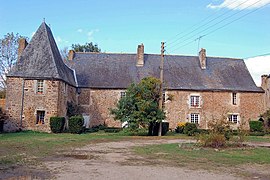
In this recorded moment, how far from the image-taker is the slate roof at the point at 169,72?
99.3ft

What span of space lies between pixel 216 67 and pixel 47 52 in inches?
723

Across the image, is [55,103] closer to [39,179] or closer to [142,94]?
[142,94]

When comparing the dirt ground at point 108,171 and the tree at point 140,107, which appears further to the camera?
the tree at point 140,107

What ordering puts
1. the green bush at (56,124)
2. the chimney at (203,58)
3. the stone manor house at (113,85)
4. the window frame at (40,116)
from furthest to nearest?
the chimney at (203,58)
the window frame at (40,116)
the stone manor house at (113,85)
the green bush at (56,124)

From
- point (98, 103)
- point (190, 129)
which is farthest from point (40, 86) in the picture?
point (190, 129)

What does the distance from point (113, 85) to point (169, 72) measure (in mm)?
6329

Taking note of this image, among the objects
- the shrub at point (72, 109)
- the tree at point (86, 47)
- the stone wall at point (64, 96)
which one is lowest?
the shrub at point (72, 109)

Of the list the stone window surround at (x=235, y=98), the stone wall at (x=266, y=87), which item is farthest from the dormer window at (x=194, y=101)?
the stone wall at (x=266, y=87)

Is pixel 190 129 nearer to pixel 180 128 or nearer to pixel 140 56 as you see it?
pixel 180 128

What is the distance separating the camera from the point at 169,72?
31797mm

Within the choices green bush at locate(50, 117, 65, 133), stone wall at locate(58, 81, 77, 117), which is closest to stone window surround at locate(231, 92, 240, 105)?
stone wall at locate(58, 81, 77, 117)

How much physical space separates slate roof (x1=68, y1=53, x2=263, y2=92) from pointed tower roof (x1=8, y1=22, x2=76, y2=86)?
5314mm

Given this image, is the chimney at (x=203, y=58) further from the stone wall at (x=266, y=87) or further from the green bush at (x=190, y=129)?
the green bush at (x=190, y=129)

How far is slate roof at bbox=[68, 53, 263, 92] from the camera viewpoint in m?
30.3
